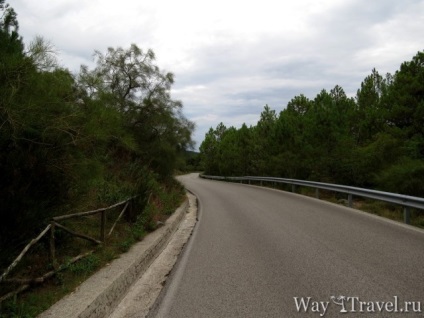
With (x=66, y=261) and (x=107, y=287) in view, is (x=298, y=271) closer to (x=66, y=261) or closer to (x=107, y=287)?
(x=107, y=287)

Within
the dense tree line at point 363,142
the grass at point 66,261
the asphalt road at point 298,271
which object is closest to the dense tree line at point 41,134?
the grass at point 66,261

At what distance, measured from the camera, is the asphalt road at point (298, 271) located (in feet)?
14.4

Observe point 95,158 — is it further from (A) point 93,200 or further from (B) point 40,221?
(B) point 40,221

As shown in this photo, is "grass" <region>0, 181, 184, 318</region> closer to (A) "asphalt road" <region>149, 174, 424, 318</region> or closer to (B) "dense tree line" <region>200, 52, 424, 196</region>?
(A) "asphalt road" <region>149, 174, 424, 318</region>

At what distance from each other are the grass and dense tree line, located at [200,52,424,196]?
12.2 metres

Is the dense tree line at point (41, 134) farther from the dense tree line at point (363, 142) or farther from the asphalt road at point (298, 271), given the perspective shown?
the dense tree line at point (363, 142)

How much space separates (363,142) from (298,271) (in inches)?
950

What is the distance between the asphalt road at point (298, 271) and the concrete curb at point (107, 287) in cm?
63

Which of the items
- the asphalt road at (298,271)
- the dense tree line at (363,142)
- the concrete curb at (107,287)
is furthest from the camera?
the dense tree line at (363,142)

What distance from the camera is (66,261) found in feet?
18.4

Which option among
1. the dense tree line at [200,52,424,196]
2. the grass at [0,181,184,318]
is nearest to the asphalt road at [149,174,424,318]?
the grass at [0,181,184,318]

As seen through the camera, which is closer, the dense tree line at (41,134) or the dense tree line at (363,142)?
the dense tree line at (41,134)

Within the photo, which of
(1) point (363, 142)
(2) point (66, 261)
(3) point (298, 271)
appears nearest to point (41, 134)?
(2) point (66, 261)

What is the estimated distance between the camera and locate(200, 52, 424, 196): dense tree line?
1809cm
